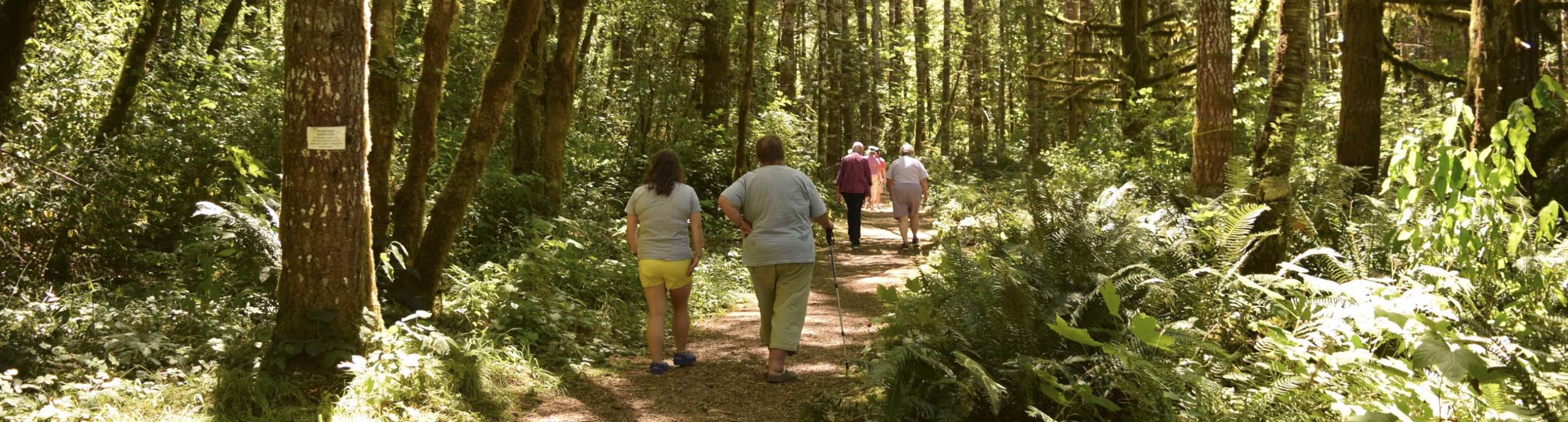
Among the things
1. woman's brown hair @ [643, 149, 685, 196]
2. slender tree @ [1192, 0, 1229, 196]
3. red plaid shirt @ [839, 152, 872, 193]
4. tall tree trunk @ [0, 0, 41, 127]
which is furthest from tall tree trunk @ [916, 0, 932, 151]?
tall tree trunk @ [0, 0, 41, 127]

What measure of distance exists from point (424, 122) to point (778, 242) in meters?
3.63

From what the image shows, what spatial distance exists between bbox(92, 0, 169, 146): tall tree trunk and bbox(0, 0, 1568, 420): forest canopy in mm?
37

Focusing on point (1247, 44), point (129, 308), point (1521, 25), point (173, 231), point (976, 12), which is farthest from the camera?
point (976, 12)

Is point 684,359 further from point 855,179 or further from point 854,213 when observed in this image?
point 854,213

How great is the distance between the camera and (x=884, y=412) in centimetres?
528

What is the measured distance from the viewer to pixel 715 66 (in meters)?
20.5

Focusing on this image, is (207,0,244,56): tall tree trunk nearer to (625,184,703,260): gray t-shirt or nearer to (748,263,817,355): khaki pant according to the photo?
(625,184,703,260): gray t-shirt

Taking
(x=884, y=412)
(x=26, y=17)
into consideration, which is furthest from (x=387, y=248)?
(x=884, y=412)

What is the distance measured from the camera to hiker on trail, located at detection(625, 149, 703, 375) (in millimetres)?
7469

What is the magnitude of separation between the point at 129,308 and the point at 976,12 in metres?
28.0

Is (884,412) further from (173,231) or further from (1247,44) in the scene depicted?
(1247,44)

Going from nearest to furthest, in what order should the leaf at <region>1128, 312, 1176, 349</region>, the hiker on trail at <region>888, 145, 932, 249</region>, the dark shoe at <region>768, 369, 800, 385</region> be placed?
the leaf at <region>1128, 312, 1176, 349</region> < the dark shoe at <region>768, 369, 800, 385</region> < the hiker on trail at <region>888, 145, 932, 249</region>

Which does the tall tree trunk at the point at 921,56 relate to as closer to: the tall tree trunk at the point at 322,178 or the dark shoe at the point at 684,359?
the dark shoe at the point at 684,359

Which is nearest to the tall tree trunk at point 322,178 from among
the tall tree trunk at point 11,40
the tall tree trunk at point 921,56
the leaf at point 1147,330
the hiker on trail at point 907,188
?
the leaf at point 1147,330
